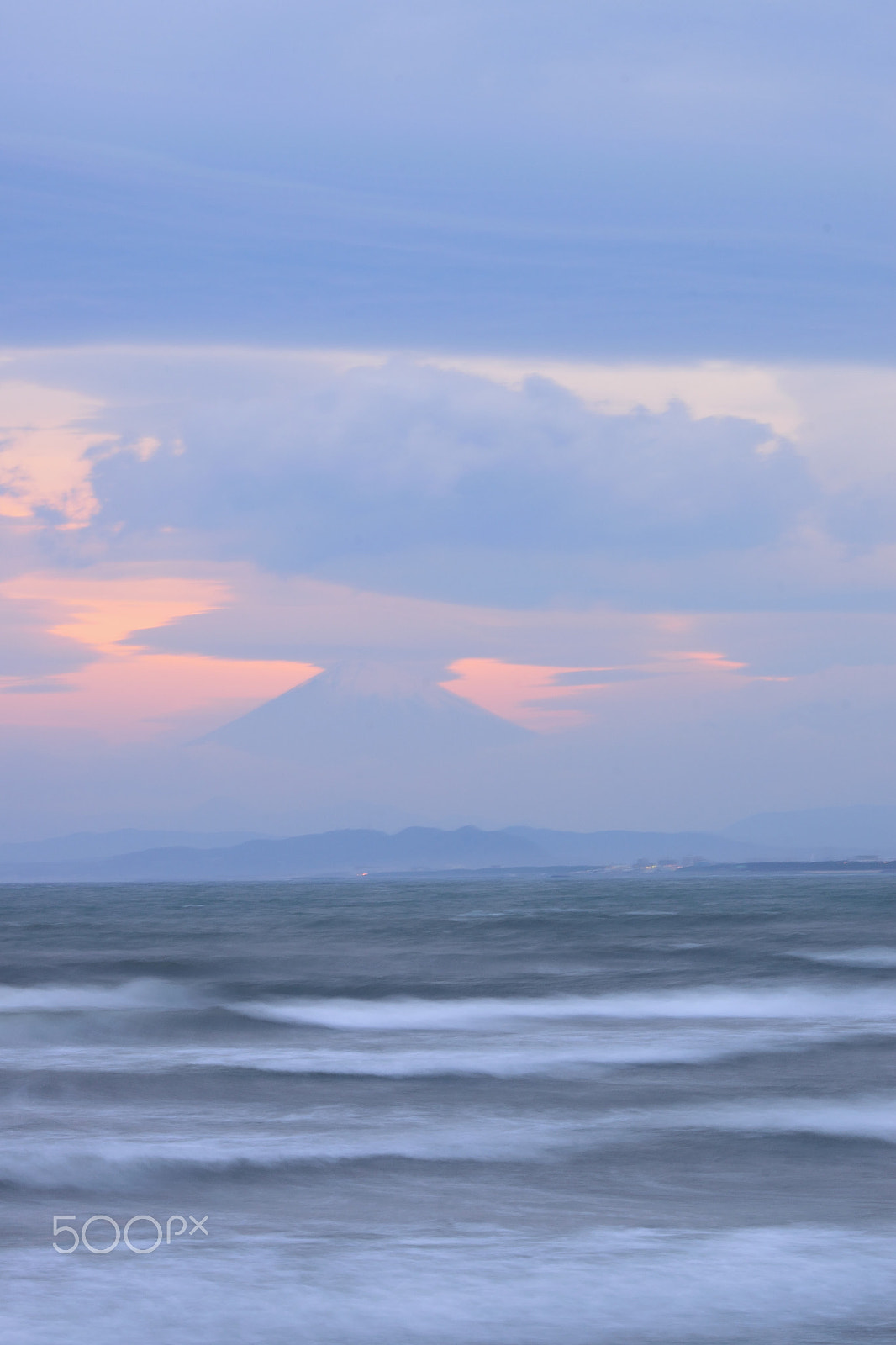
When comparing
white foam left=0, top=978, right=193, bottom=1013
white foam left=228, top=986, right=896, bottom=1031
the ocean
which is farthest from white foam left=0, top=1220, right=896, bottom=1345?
white foam left=0, top=978, right=193, bottom=1013

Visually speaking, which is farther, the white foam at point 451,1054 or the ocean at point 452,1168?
the white foam at point 451,1054

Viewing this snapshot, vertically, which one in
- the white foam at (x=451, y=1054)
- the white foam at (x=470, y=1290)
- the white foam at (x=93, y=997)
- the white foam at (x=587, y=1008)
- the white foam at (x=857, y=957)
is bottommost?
the white foam at (x=857, y=957)

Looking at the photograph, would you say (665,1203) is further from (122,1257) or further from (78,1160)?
(78,1160)

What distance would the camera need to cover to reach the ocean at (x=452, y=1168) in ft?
34.1

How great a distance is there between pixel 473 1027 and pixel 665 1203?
56.1ft

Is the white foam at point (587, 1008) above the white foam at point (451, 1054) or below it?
below

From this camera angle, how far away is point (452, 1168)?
1512 cm

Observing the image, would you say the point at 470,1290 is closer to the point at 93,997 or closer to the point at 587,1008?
the point at 587,1008

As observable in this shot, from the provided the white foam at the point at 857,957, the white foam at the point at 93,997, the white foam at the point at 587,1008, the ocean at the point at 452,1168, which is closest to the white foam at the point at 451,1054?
the ocean at the point at 452,1168

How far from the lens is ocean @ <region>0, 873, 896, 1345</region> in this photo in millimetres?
10391

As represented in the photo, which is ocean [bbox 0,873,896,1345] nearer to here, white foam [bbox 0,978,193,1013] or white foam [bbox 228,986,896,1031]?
white foam [bbox 228,986,896,1031]

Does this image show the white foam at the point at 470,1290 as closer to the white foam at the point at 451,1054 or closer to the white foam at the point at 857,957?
the white foam at the point at 451,1054

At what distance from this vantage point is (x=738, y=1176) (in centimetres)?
1463

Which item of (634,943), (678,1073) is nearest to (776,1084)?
(678,1073)
